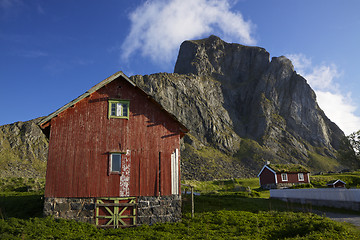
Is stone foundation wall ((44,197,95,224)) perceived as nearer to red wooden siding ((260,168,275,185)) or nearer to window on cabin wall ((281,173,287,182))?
red wooden siding ((260,168,275,185))

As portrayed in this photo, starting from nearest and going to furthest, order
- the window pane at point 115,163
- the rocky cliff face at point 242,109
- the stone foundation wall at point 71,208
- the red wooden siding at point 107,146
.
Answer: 1. the stone foundation wall at point 71,208
2. the red wooden siding at point 107,146
3. the window pane at point 115,163
4. the rocky cliff face at point 242,109

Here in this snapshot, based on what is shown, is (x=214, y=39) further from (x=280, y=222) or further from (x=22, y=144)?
(x=280, y=222)

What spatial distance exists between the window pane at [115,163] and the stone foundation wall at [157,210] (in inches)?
106

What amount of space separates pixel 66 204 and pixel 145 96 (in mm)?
9571

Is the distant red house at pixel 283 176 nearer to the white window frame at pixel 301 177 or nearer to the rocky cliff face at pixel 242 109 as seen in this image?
the white window frame at pixel 301 177

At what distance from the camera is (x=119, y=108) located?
61.6 feet

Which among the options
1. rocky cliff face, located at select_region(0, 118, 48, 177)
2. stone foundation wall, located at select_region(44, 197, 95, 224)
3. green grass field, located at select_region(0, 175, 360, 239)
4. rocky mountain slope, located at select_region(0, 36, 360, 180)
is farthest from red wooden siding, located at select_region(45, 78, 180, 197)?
rocky cliff face, located at select_region(0, 118, 48, 177)

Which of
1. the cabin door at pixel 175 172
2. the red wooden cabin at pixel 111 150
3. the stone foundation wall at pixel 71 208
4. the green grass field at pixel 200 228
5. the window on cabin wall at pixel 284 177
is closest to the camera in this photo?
the green grass field at pixel 200 228

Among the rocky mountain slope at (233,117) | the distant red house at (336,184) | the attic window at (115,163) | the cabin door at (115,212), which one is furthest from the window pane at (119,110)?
the rocky mountain slope at (233,117)

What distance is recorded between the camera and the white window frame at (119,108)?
18594 millimetres

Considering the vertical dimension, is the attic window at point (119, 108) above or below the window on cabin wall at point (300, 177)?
above

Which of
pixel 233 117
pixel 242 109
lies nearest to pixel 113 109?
pixel 233 117

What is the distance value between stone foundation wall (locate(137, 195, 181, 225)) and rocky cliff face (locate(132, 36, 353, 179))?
285 feet

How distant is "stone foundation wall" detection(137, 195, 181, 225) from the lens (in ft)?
56.5
